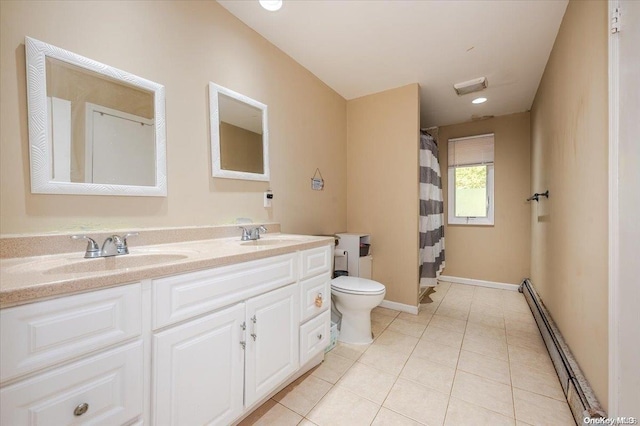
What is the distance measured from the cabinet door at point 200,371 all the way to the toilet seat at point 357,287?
1.03 m

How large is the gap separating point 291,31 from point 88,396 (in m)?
2.30

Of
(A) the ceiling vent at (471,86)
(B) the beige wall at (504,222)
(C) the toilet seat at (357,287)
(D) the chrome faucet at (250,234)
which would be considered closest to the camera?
(D) the chrome faucet at (250,234)

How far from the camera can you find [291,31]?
1.93 m

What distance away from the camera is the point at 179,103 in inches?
57.8

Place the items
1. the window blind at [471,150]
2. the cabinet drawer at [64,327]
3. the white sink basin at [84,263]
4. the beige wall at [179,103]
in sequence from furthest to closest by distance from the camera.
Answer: the window blind at [471,150]
the beige wall at [179,103]
the white sink basin at [84,263]
the cabinet drawer at [64,327]

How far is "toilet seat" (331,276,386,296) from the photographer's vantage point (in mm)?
1967

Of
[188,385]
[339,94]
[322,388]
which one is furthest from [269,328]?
[339,94]

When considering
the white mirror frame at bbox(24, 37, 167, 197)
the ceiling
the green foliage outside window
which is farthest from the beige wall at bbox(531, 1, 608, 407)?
the white mirror frame at bbox(24, 37, 167, 197)

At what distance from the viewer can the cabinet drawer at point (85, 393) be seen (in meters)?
0.62

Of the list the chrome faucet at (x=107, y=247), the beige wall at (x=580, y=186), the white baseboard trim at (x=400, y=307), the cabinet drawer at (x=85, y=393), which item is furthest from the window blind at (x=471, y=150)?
the cabinet drawer at (x=85, y=393)

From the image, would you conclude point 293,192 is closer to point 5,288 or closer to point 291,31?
point 291,31

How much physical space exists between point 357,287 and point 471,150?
295 cm
